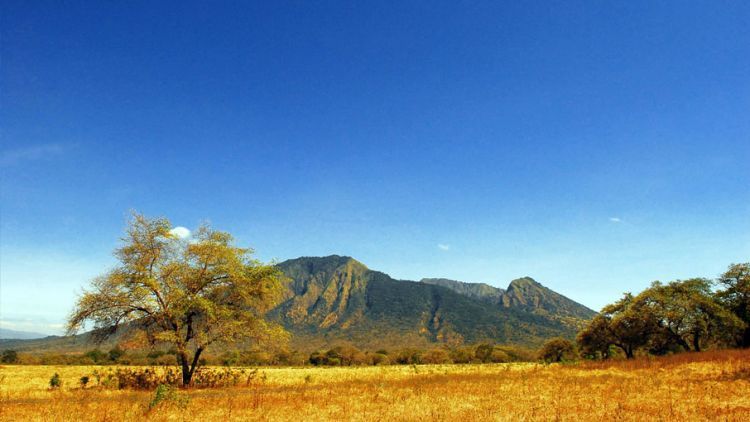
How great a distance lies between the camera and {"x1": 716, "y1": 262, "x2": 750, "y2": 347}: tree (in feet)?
164

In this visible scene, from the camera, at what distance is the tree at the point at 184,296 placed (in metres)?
25.2

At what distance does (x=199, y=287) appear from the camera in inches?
1062

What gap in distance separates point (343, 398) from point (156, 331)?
1416 centimetres

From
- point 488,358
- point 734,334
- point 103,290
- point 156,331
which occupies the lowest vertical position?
point 488,358

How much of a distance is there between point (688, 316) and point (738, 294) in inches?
332

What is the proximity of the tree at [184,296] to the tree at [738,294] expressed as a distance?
55.7m

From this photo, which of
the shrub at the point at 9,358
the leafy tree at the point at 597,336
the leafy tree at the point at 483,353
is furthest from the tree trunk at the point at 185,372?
the leafy tree at the point at 483,353

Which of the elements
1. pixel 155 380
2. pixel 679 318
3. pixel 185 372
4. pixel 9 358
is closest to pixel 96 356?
pixel 9 358

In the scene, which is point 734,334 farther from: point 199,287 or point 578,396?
point 199,287

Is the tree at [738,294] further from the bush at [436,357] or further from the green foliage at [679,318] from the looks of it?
the bush at [436,357]

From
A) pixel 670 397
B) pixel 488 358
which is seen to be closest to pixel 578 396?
pixel 670 397

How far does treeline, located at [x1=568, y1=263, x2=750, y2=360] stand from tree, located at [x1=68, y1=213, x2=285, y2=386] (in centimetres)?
4941

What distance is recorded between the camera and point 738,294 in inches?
2042

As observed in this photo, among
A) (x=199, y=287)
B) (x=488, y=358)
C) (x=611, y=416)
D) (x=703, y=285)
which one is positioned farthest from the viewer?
(x=488, y=358)
